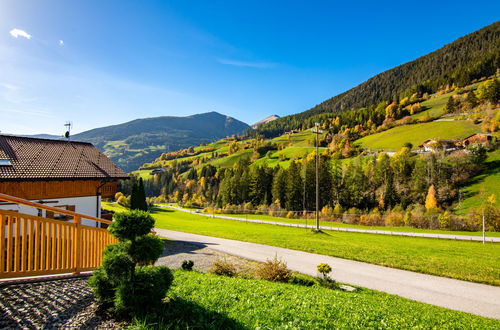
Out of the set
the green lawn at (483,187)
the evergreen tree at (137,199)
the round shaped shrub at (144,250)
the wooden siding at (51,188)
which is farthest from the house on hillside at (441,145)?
the round shaped shrub at (144,250)

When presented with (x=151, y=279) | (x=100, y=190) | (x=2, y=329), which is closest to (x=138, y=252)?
(x=151, y=279)

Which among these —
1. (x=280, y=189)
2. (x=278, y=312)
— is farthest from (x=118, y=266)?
(x=280, y=189)

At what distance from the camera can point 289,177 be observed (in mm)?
69625

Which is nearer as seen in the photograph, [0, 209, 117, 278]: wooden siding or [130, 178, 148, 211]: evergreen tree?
[0, 209, 117, 278]: wooden siding

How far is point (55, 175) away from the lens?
52.5ft

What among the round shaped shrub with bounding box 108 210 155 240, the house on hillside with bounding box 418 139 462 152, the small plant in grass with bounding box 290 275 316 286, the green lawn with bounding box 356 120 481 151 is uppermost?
the green lawn with bounding box 356 120 481 151

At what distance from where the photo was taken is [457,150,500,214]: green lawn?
47219 mm

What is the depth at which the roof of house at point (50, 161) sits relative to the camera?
1524 centimetres

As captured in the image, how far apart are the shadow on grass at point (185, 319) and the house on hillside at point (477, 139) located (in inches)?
3350

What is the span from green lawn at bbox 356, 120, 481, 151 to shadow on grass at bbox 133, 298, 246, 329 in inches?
3599

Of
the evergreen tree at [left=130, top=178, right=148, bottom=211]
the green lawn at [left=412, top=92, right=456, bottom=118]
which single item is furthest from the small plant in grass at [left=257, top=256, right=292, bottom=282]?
the green lawn at [left=412, top=92, right=456, bottom=118]

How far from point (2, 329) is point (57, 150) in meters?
19.1

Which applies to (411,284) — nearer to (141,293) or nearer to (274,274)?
(274,274)

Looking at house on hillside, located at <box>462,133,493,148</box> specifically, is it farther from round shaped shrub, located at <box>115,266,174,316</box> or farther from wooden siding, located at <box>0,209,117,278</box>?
wooden siding, located at <box>0,209,117,278</box>
